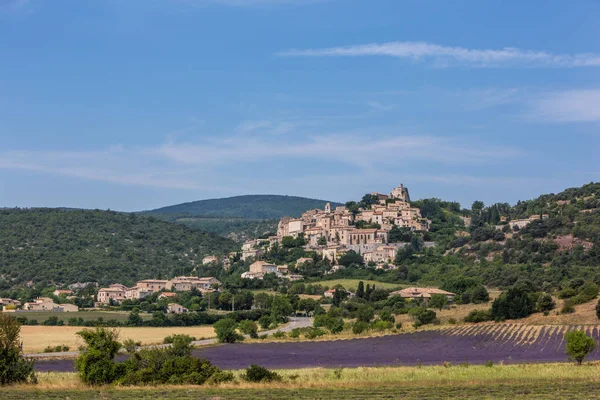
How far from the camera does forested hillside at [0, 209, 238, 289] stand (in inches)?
5792

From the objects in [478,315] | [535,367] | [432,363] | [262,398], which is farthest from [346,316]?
[262,398]

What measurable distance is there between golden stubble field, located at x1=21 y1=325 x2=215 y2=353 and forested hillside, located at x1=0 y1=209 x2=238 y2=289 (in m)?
63.1

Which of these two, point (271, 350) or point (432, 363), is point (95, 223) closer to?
point (271, 350)

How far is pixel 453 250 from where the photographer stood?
4998 inches

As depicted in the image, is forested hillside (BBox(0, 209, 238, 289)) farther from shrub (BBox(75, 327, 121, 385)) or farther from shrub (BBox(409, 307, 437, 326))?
shrub (BBox(75, 327, 121, 385))

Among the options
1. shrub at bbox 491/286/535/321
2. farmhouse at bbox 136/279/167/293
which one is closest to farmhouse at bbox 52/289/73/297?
farmhouse at bbox 136/279/167/293

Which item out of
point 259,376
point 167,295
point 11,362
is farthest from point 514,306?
point 167,295

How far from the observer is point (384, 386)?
3041 cm

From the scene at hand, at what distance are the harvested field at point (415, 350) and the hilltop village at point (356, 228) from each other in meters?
67.9

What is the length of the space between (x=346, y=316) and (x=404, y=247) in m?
49.7

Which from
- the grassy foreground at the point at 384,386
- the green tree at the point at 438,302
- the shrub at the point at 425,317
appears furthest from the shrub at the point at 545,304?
the grassy foreground at the point at 384,386

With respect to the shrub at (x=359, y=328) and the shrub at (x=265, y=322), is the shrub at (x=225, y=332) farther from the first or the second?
the shrub at (x=265, y=322)

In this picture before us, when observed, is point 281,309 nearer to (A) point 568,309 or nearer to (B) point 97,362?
(A) point 568,309

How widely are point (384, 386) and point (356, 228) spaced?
4440 inches
